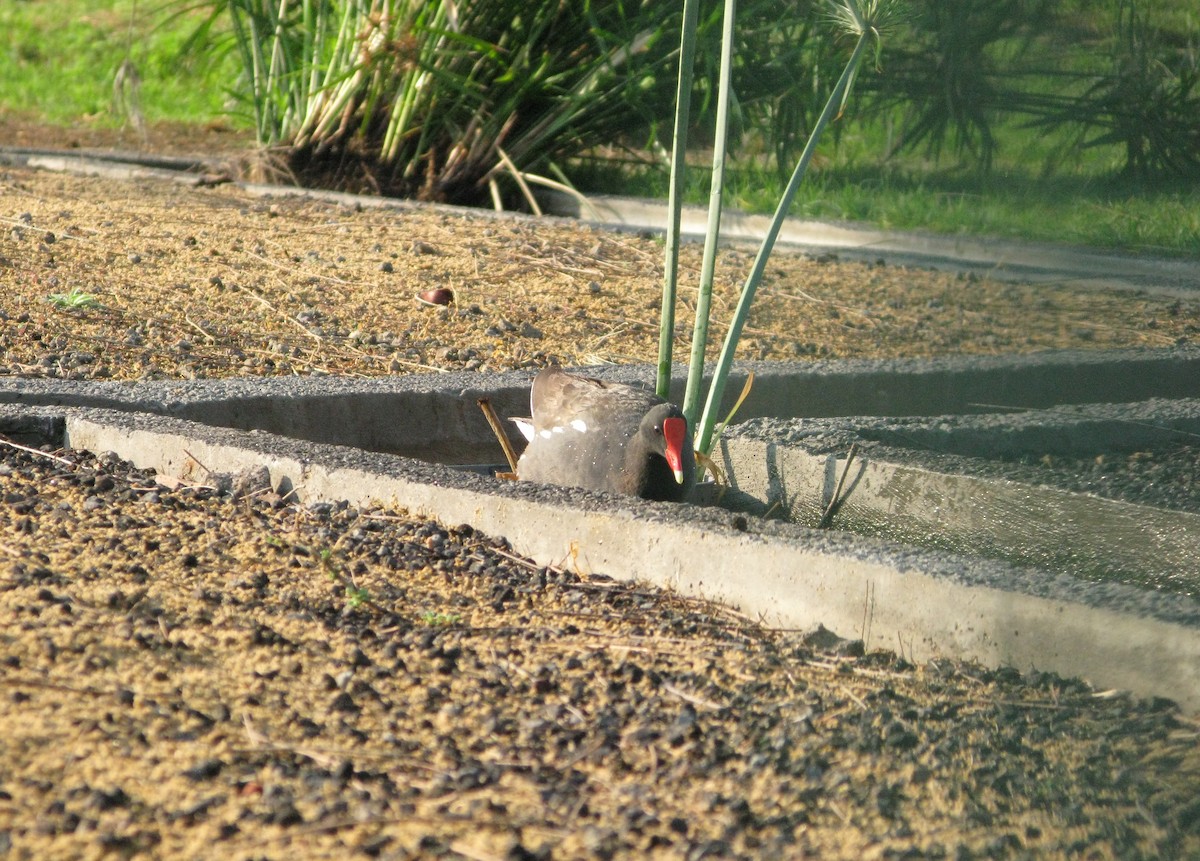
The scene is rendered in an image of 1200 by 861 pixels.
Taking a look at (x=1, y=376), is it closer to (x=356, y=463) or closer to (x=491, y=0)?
(x=356, y=463)

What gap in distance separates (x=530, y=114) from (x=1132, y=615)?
5.50 m

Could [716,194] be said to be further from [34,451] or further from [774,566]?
[34,451]

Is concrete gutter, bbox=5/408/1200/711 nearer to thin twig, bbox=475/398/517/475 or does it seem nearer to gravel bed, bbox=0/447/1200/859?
gravel bed, bbox=0/447/1200/859

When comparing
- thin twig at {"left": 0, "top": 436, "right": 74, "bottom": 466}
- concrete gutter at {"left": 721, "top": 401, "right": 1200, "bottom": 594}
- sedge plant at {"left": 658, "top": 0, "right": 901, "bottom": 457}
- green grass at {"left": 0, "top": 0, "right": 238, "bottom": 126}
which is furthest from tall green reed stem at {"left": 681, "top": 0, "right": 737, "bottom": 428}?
green grass at {"left": 0, "top": 0, "right": 238, "bottom": 126}

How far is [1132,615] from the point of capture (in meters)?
1.74

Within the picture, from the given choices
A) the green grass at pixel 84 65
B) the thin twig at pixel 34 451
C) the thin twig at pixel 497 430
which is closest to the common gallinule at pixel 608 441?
the thin twig at pixel 497 430

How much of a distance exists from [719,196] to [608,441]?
553mm

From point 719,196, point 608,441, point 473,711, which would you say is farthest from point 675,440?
point 473,711

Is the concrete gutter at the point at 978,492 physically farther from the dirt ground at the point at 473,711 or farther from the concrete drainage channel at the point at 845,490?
the dirt ground at the point at 473,711

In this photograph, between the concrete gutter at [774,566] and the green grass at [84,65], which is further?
the green grass at [84,65]

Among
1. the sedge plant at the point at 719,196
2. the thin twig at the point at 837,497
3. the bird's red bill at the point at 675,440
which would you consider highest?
the sedge plant at the point at 719,196

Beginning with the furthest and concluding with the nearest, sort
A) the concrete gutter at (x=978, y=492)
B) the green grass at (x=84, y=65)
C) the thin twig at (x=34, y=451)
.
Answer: the green grass at (x=84, y=65), the thin twig at (x=34, y=451), the concrete gutter at (x=978, y=492)

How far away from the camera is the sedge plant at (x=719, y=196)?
2514 millimetres

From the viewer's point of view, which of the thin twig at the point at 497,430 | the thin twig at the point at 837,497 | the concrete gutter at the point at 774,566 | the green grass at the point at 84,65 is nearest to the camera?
the concrete gutter at the point at 774,566
